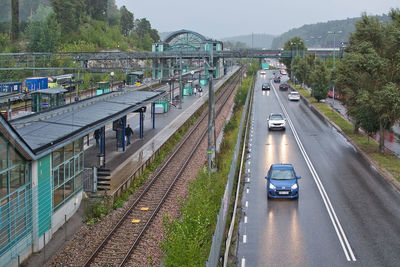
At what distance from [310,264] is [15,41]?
59028 mm

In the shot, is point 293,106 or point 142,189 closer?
point 142,189

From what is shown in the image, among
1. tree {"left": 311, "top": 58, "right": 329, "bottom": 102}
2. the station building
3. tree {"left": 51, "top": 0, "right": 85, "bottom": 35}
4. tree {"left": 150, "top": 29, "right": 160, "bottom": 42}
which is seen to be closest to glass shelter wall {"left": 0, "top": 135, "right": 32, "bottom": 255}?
the station building

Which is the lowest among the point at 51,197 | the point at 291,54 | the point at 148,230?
the point at 148,230

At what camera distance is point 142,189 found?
20.8 metres

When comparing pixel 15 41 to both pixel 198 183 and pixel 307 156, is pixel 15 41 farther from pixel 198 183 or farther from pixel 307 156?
pixel 198 183

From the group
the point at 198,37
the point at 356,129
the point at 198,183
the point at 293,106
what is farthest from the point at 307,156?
the point at 198,37

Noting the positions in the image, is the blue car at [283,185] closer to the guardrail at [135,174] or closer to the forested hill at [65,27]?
the guardrail at [135,174]

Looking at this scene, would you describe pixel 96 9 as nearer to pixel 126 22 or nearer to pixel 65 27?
pixel 126 22

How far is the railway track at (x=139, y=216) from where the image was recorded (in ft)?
45.3

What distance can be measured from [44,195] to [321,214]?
889 cm

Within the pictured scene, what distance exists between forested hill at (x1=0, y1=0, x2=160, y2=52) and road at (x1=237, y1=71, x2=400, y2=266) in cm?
3694

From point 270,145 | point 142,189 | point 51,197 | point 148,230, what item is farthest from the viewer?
point 270,145

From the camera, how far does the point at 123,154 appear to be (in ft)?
85.1

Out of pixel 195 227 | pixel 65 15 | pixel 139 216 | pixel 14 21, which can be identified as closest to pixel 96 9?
pixel 65 15
